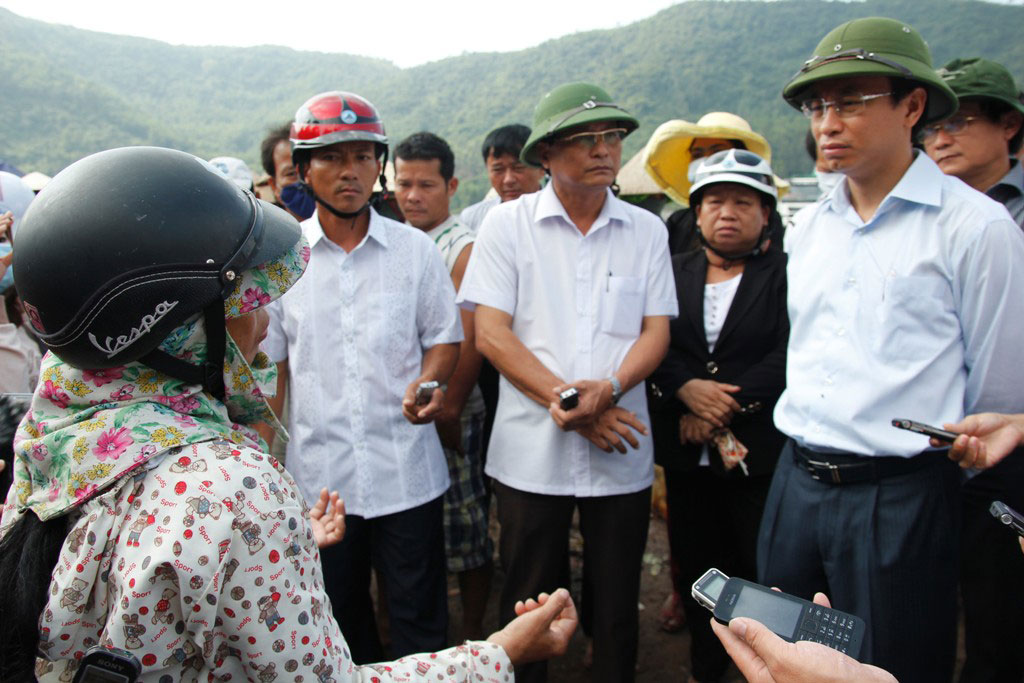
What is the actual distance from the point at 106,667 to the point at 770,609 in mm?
1496

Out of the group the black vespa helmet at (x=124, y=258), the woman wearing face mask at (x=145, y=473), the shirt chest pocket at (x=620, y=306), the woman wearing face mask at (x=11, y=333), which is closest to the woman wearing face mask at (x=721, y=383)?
the shirt chest pocket at (x=620, y=306)

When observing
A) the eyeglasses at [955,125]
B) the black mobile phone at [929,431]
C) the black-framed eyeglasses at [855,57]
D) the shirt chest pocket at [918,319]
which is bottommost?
the black mobile phone at [929,431]

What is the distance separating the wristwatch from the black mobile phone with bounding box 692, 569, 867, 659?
3.11 feet

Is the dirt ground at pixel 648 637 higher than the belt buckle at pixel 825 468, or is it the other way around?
the belt buckle at pixel 825 468

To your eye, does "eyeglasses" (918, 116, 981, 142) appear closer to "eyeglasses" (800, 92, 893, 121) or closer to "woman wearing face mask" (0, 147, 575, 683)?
"eyeglasses" (800, 92, 893, 121)

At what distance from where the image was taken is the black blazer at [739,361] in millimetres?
2994

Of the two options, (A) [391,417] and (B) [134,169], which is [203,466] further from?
(A) [391,417]

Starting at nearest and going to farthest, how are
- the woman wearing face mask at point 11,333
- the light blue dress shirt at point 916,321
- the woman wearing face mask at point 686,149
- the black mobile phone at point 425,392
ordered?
the light blue dress shirt at point 916,321 < the woman wearing face mask at point 11,333 < the black mobile phone at point 425,392 < the woman wearing face mask at point 686,149

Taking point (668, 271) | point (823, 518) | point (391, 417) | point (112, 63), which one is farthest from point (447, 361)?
point (112, 63)

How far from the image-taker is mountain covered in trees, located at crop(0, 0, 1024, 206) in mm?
19234

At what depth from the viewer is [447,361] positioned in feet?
9.87

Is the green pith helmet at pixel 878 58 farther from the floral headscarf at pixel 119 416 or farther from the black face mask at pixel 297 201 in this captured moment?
the black face mask at pixel 297 201

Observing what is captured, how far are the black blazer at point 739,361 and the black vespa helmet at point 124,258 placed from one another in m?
2.32

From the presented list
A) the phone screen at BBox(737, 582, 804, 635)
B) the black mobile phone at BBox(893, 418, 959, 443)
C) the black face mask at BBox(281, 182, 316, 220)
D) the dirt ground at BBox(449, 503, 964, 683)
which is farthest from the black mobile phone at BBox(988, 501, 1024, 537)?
the black face mask at BBox(281, 182, 316, 220)
